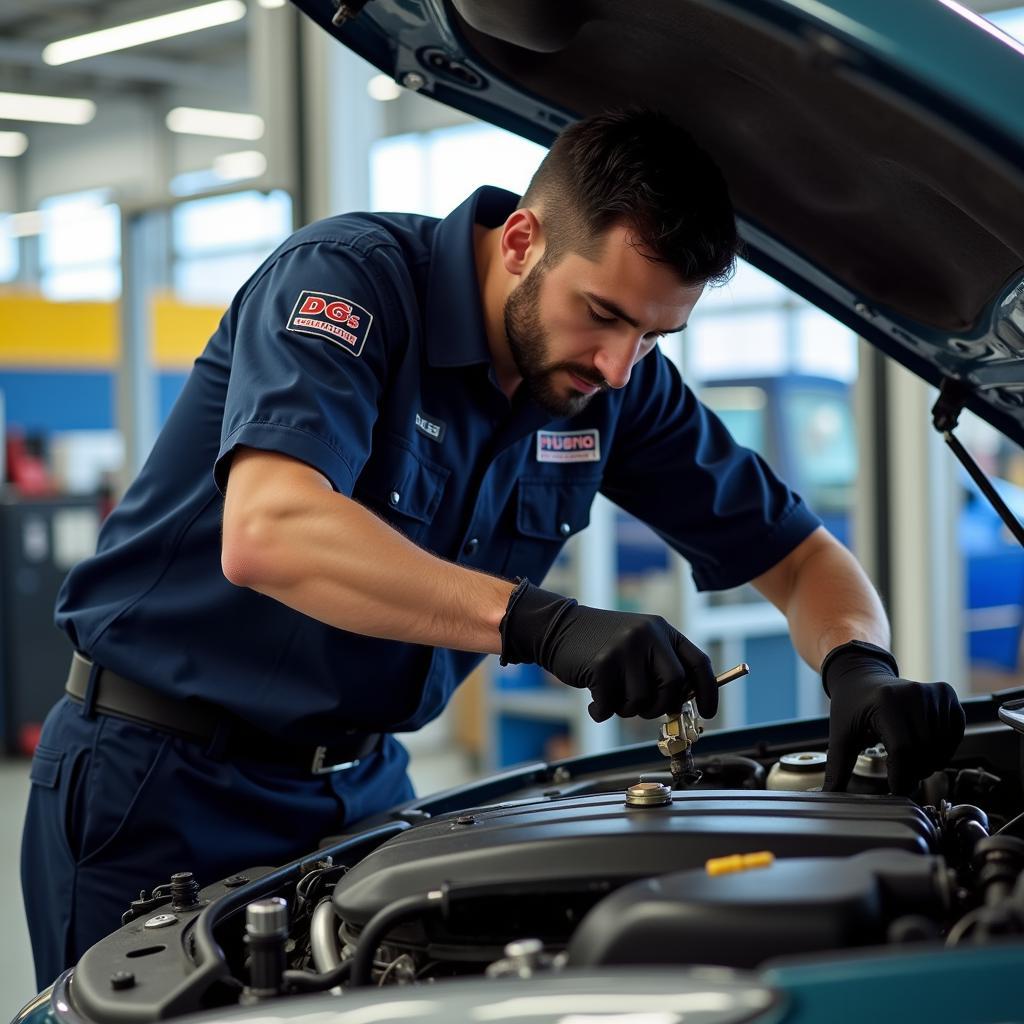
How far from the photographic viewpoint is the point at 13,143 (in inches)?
544

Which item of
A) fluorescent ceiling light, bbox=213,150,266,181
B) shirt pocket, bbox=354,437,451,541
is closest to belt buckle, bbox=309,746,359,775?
shirt pocket, bbox=354,437,451,541

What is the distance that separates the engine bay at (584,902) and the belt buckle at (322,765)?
12.6 inches

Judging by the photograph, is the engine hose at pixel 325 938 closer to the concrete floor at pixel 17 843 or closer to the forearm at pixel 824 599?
the forearm at pixel 824 599

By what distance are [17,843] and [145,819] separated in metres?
3.46

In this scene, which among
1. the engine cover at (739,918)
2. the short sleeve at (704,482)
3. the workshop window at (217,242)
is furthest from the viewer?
the workshop window at (217,242)

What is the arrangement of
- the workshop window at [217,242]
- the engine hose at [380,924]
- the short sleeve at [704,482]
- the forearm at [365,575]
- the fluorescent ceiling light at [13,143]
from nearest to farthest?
1. the engine hose at [380,924]
2. the forearm at [365,575]
3. the short sleeve at [704,482]
4. the workshop window at [217,242]
5. the fluorescent ceiling light at [13,143]

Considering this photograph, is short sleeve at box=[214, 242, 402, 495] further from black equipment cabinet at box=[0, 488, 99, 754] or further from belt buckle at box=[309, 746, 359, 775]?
black equipment cabinet at box=[0, 488, 99, 754]

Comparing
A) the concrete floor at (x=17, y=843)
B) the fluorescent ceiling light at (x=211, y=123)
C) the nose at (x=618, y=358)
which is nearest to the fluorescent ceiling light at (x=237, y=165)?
the fluorescent ceiling light at (x=211, y=123)

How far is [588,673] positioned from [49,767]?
80 centimetres

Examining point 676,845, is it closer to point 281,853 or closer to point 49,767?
point 281,853

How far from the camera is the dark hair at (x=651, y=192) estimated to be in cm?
125

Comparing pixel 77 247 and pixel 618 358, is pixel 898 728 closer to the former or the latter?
pixel 618 358

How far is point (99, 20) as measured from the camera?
34.1 feet

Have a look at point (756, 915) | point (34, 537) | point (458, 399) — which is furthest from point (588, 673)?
point (34, 537)
